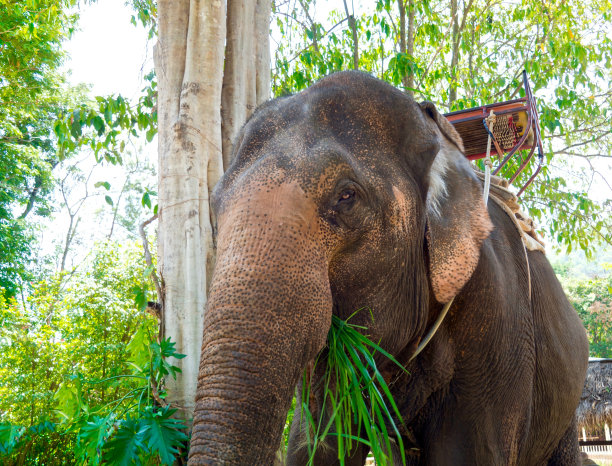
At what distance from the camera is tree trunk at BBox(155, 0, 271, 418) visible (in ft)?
9.20

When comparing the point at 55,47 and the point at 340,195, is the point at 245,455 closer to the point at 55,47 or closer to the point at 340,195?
the point at 340,195

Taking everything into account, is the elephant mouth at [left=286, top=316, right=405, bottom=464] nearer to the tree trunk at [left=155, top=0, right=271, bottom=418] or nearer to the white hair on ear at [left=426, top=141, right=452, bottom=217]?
the white hair on ear at [left=426, top=141, right=452, bottom=217]

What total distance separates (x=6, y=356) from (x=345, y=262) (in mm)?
9642

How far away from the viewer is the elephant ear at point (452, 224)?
1923 millimetres

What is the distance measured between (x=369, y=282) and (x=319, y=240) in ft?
0.88

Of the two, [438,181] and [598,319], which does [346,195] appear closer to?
[438,181]

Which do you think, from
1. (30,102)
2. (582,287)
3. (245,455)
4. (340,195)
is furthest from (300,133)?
(582,287)

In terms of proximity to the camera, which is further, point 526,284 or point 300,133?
point 526,284

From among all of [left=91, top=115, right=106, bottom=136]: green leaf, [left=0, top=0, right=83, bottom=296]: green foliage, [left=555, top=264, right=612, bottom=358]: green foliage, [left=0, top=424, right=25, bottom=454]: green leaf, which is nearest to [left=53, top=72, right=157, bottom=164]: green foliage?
[left=91, top=115, right=106, bottom=136]: green leaf

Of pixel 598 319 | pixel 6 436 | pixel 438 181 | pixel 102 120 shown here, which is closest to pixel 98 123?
pixel 102 120

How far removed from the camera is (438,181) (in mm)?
2031

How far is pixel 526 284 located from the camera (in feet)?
8.39

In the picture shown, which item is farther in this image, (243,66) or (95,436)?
(243,66)

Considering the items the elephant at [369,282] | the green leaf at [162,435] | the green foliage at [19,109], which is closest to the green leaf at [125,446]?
the green leaf at [162,435]
